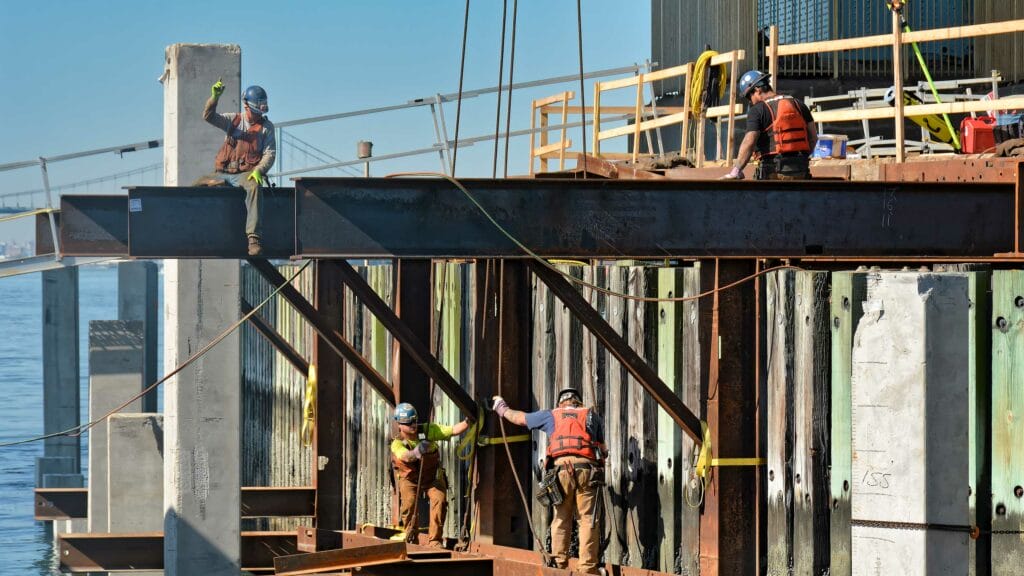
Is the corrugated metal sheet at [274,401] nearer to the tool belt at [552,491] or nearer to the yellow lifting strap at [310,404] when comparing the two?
the yellow lifting strap at [310,404]

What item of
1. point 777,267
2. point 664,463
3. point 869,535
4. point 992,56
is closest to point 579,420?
point 664,463

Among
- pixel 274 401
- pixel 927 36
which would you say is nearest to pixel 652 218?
pixel 927 36

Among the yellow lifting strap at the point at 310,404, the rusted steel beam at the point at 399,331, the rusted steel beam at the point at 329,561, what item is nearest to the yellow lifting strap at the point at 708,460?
the rusted steel beam at the point at 399,331

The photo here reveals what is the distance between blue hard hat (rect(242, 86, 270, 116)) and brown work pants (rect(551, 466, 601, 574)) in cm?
392

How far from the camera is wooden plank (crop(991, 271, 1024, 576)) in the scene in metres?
A: 8.66

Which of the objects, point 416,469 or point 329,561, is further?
point 416,469

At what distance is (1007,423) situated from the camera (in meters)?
8.72

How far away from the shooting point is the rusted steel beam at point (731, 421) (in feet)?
36.5

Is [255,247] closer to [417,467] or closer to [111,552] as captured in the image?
[417,467]

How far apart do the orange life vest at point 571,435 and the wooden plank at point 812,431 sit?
216 cm

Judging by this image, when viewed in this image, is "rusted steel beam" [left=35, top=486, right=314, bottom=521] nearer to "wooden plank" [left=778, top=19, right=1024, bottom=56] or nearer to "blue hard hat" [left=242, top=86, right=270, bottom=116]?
"blue hard hat" [left=242, top=86, right=270, bottom=116]

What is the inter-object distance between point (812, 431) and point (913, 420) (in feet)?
18.8

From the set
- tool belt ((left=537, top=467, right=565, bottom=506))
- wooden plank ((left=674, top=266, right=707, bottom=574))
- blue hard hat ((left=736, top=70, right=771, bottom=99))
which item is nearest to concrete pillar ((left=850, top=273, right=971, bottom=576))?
wooden plank ((left=674, top=266, right=707, bottom=574))

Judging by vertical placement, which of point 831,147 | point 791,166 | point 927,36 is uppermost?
point 927,36
